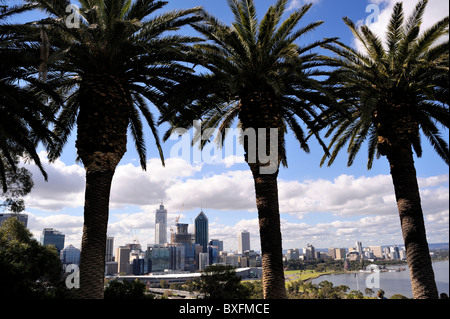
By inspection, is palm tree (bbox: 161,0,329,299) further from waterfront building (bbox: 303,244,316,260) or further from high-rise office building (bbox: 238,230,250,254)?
high-rise office building (bbox: 238,230,250,254)

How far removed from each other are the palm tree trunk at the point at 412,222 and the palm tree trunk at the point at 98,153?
30.4 ft

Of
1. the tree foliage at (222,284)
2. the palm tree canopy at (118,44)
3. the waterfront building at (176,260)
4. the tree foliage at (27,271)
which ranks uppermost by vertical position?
the palm tree canopy at (118,44)

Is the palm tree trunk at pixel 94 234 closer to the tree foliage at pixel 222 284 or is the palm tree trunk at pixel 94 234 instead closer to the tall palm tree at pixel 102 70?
the tall palm tree at pixel 102 70

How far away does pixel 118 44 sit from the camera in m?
9.24

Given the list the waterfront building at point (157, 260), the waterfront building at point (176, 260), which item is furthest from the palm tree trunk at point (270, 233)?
the waterfront building at point (157, 260)

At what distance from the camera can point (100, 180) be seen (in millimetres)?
9305

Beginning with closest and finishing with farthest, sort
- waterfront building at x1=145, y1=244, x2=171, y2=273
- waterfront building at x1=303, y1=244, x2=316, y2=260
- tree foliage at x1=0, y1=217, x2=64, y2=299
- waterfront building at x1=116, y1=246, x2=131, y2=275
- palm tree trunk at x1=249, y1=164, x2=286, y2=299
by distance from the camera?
tree foliage at x1=0, y1=217, x2=64, y2=299 → palm tree trunk at x1=249, y1=164, x2=286, y2=299 → waterfront building at x1=303, y1=244, x2=316, y2=260 → waterfront building at x1=116, y1=246, x2=131, y2=275 → waterfront building at x1=145, y1=244, x2=171, y2=273

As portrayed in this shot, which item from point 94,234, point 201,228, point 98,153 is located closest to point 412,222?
point 94,234

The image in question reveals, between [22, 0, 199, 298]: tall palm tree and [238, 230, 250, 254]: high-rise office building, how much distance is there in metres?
114

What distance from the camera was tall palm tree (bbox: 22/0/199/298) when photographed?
29.0ft

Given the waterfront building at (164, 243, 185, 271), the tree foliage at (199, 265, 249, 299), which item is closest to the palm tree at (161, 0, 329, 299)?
the tree foliage at (199, 265, 249, 299)

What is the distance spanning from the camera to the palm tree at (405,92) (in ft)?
34.5
